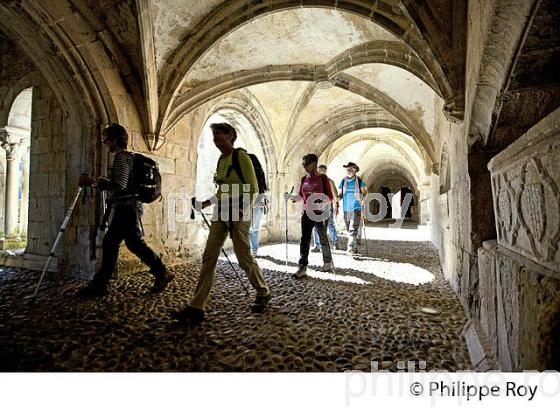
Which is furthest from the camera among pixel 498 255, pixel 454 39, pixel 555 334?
pixel 454 39

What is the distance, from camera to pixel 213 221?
251 centimetres

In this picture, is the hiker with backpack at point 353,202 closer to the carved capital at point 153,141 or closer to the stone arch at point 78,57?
the carved capital at point 153,141

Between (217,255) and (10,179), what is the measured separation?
557cm

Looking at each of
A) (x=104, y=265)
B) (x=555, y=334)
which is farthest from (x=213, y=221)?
(x=555, y=334)

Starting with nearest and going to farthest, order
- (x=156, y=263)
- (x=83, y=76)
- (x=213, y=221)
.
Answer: (x=213, y=221), (x=156, y=263), (x=83, y=76)

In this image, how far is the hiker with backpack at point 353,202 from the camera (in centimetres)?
572

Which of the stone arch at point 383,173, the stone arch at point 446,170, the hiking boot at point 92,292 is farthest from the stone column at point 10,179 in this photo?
the stone arch at point 383,173

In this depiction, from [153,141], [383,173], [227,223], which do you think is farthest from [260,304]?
[383,173]

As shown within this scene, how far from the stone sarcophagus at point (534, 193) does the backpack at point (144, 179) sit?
2.91m

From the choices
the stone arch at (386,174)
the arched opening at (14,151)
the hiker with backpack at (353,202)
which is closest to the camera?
the arched opening at (14,151)

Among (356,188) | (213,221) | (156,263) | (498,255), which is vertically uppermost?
(356,188)

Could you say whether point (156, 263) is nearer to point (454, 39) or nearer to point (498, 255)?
point (498, 255)

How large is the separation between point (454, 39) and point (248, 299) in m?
3.18

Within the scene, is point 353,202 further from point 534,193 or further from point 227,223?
point 534,193
